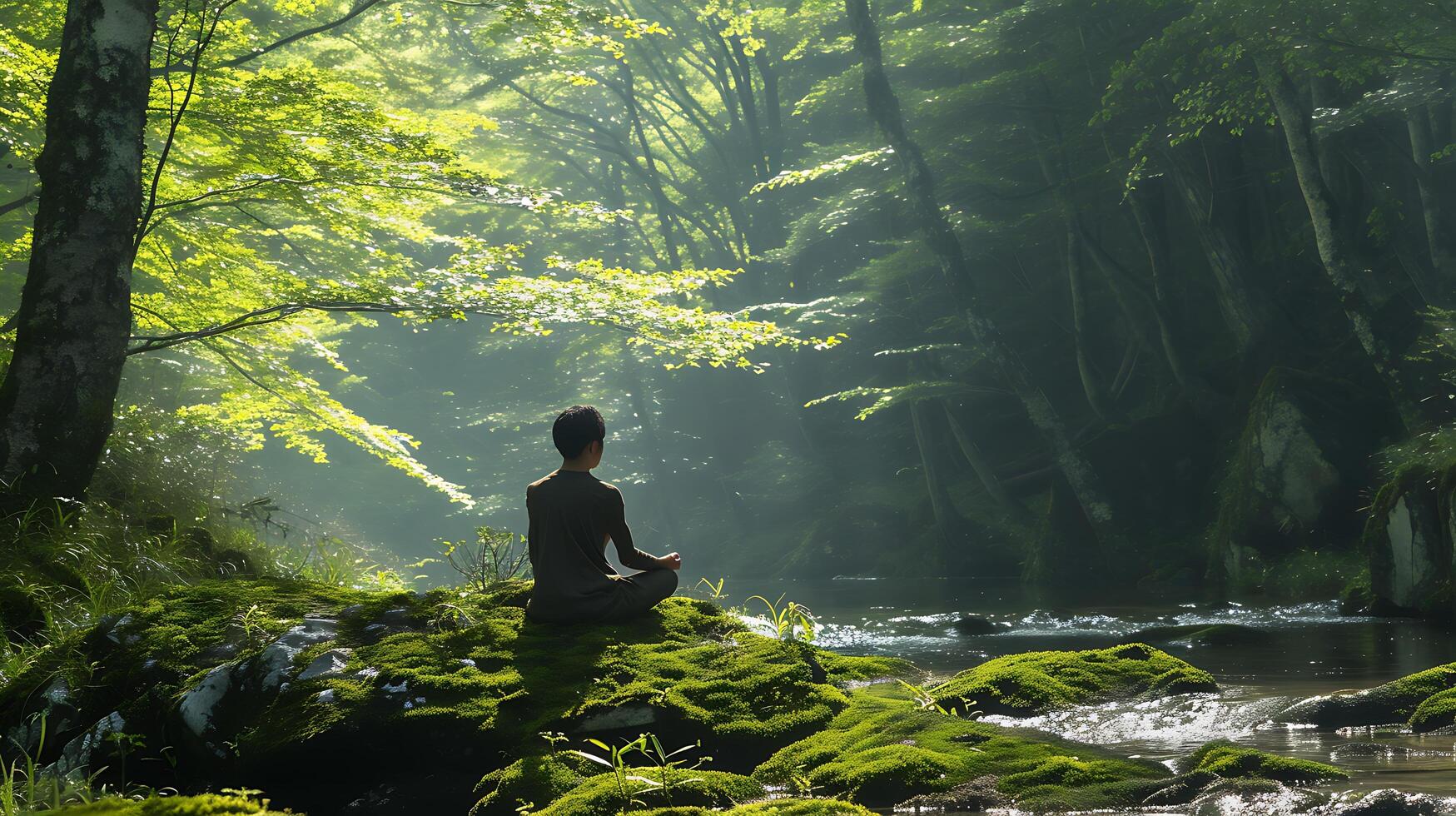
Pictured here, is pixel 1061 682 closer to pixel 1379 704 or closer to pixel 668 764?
pixel 1379 704

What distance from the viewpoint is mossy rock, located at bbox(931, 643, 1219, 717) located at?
5.98m

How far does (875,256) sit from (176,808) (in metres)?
28.4

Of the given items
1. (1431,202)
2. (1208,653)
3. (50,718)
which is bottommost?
(1208,653)

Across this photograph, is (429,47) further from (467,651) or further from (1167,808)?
(1167,808)

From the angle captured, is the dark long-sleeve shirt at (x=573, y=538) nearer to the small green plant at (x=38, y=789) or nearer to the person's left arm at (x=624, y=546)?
the person's left arm at (x=624, y=546)

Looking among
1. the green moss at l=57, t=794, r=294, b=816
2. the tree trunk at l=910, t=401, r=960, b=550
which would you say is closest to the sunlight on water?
the green moss at l=57, t=794, r=294, b=816

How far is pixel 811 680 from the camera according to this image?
5.41 m

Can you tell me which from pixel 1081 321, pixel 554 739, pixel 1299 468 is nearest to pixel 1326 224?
pixel 1299 468

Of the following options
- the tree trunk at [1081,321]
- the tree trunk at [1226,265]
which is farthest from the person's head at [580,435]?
the tree trunk at [1081,321]

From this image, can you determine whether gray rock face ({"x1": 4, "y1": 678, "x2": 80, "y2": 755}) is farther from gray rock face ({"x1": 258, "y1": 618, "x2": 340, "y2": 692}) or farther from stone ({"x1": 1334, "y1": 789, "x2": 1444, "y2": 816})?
stone ({"x1": 1334, "y1": 789, "x2": 1444, "y2": 816})

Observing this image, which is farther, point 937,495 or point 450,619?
point 937,495

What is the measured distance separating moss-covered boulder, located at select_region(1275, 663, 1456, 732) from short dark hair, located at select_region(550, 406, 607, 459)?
3654 mm

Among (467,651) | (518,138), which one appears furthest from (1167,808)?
(518,138)

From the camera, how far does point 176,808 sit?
7.96 feet
